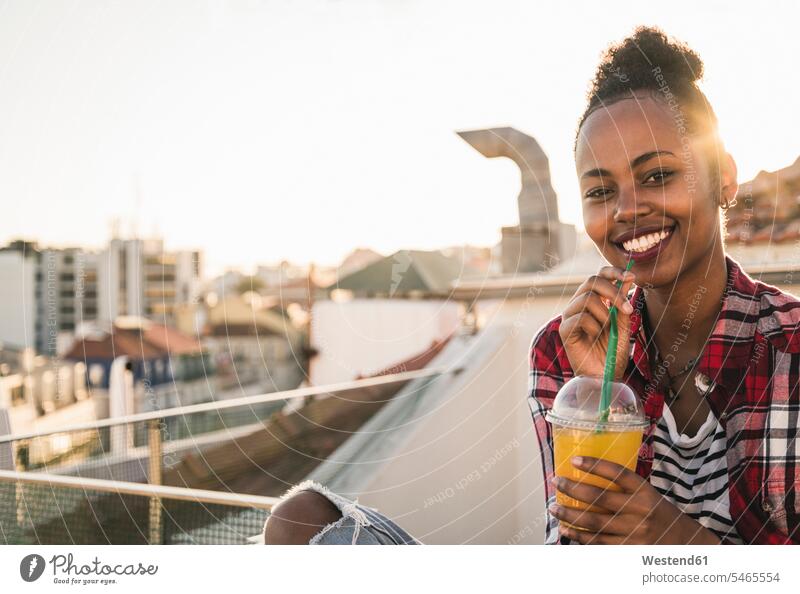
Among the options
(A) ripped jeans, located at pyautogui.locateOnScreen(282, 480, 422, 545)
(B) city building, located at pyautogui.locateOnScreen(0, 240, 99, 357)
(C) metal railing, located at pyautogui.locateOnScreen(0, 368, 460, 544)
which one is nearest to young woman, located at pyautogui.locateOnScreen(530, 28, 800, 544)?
(A) ripped jeans, located at pyautogui.locateOnScreen(282, 480, 422, 545)

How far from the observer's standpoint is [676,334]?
2.22ft

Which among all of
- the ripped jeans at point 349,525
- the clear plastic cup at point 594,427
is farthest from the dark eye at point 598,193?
the ripped jeans at point 349,525

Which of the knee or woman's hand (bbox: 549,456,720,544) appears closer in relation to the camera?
woman's hand (bbox: 549,456,720,544)

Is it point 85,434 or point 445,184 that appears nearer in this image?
point 445,184

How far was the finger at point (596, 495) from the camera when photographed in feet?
1.63

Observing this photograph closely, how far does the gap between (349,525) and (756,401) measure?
398mm

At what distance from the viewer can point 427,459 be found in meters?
1.19

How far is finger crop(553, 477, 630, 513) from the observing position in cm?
50

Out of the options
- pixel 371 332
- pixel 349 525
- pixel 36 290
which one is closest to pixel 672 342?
pixel 349 525
